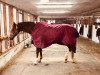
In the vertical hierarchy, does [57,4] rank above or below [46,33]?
above

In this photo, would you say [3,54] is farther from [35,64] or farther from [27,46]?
[27,46]

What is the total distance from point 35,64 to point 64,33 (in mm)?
1420

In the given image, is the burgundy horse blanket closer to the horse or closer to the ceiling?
the horse

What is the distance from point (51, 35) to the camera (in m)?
6.20

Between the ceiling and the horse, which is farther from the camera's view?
the horse

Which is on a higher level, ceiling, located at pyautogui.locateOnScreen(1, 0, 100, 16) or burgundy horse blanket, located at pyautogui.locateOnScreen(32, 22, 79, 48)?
ceiling, located at pyautogui.locateOnScreen(1, 0, 100, 16)

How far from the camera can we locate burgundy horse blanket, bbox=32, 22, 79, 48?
6176 mm

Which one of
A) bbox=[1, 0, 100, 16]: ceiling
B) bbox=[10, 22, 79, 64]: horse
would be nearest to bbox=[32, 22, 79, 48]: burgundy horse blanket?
bbox=[10, 22, 79, 64]: horse

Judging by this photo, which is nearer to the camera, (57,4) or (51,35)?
(51,35)

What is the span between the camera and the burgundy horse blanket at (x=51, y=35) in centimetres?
618

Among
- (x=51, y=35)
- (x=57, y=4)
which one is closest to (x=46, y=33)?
(x=51, y=35)

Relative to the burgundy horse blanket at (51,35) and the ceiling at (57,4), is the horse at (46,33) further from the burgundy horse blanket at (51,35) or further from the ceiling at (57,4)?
the ceiling at (57,4)

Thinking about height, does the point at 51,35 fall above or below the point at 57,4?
below

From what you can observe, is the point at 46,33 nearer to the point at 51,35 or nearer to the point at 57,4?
the point at 51,35
